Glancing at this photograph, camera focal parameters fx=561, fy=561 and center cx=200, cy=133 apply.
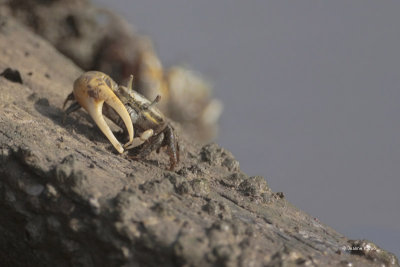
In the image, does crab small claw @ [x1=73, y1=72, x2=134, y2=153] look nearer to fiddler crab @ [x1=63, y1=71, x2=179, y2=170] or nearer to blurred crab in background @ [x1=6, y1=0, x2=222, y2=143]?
fiddler crab @ [x1=63, y1=71, x2=179, y2=170]

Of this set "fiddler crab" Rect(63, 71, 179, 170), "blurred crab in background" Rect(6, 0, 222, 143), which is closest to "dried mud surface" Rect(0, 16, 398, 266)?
"fiddler crab" Rect(63, 71, 179, 170)

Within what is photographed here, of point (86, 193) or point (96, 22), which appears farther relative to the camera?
point (96, 22)

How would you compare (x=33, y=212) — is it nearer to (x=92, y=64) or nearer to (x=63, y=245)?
(x=63, y=245)

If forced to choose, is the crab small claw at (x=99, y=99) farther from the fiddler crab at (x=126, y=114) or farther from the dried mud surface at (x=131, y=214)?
the dried mud surface at (x=131, y=214)

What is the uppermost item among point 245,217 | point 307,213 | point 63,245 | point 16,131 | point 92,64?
point 92,64

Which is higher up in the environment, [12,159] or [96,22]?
[96,22]

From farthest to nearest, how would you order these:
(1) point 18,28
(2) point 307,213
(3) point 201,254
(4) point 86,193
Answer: (1) point 18,28 → (2) point 307,213 → (4) point 86,193 → (3) point 201,254

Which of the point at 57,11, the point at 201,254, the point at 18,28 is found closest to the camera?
the point at 201,254

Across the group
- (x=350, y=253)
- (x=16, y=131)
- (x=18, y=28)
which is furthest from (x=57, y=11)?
(x=350, y=253)
